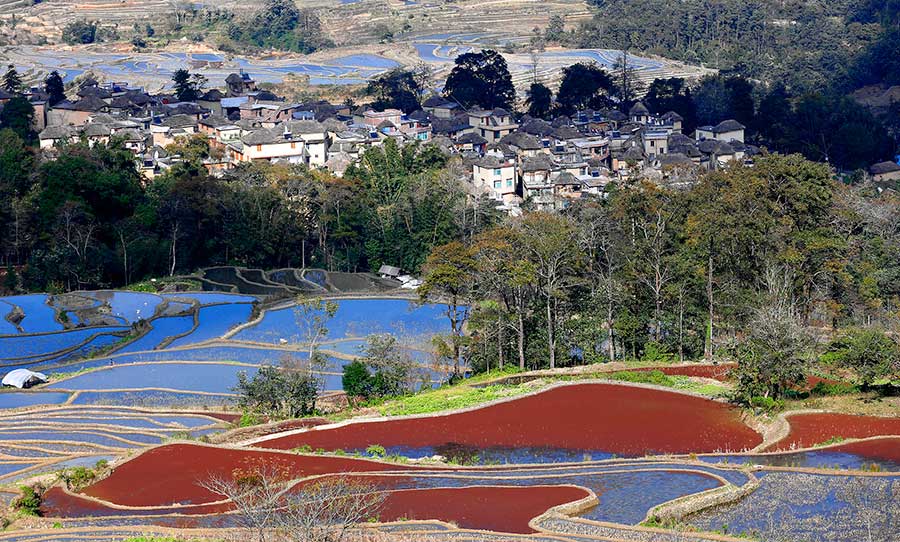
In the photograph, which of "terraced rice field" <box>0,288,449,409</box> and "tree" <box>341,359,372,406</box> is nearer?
"tree" <box>341,359,372,406</box>

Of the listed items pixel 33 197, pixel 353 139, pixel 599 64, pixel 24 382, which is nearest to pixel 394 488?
pixel 24 382

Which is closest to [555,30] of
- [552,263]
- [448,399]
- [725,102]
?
[725,102]

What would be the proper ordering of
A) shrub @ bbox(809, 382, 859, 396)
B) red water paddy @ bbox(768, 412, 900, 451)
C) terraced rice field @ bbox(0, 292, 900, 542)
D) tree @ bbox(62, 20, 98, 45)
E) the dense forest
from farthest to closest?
tree @ bbox(62, 20, 98, 45), the dense forest, shrub @ bbox(809, 382, 859, 396), red water paddy @ bbox(768, 412, 900, 451), terraced rice field @ bbox(0, 292, 900, 542)

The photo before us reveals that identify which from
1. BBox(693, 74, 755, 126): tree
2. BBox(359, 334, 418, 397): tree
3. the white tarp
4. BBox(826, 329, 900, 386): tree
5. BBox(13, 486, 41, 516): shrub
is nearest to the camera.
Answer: BBox(13, 486, 41, 516): shrub

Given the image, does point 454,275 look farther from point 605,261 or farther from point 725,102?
point 725,102

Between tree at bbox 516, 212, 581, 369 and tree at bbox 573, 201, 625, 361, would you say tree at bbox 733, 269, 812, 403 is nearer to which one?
tree at bbox 573, 201, 625, 361

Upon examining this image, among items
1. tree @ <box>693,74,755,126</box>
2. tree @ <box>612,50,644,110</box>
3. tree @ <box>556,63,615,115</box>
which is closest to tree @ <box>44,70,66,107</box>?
tree @ <box>556,63,615,115</box>

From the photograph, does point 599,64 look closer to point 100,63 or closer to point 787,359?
point 100,63
